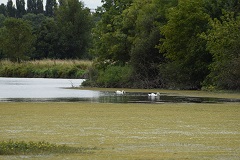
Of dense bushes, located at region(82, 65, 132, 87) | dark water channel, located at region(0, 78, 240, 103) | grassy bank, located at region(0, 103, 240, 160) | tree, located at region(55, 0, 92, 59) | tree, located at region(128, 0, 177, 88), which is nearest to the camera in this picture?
grassy bank, located at region(0, 103, 240, 160)

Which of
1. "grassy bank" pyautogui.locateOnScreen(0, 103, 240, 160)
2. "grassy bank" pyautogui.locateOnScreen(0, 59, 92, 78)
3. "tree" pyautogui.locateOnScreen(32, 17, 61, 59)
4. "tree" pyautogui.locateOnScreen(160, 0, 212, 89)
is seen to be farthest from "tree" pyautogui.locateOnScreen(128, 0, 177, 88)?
"tree" pyautogui.locateOnScreen(32, 17, 61, 59)

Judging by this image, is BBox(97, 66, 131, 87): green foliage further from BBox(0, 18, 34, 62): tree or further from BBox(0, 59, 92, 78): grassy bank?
BBox(0, 18, 34, 62): tree

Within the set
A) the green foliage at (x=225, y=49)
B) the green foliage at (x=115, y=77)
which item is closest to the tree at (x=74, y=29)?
the green foliage at (x=115, y=77)

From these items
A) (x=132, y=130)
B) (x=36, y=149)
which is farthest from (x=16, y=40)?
(x=36, y=149)

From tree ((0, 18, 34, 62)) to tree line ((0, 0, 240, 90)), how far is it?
52.5 metres

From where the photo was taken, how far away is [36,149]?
1512 centimetres

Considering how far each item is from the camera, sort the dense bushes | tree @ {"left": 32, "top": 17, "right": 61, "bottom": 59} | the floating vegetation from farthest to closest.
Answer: tree @ {"left": 32, "top": 17, "right": 61, "bottom": 59}, the dense bushes, the floating vegetation

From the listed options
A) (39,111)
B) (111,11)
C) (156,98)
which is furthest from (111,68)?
(39,111)

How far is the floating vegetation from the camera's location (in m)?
14.9

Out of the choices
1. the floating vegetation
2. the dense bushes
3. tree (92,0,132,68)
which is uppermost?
tree (92,0,132,68)

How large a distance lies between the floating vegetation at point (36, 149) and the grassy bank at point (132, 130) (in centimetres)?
35

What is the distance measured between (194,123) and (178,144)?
6022 mm

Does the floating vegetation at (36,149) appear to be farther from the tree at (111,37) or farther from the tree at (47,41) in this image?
the tree at (47,41)

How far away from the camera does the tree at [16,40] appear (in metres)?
120
